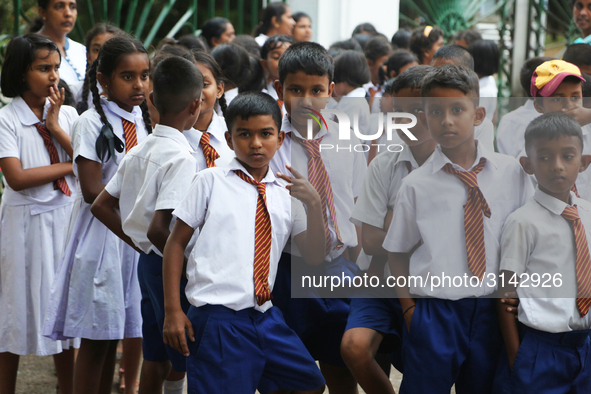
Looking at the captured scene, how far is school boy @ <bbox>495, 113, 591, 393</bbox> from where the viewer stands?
6.84ft

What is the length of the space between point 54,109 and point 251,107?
116cm

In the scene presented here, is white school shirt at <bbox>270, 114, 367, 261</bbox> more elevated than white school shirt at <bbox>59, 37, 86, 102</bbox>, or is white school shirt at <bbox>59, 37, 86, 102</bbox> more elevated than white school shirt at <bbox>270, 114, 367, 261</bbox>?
white school shirt at <bbox>59, 37, 86, 102</bbox>

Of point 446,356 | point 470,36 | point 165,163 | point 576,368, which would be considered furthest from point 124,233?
point 470,36

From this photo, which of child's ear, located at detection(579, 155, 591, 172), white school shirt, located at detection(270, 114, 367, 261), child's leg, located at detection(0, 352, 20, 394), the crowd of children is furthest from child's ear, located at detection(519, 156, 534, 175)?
child's leg, located at detection(0, 352, 20, 394)

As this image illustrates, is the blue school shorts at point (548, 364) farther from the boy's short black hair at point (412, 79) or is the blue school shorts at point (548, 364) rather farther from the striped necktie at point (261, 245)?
the boy's short black hair at point (412, 79)

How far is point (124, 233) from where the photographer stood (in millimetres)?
2373

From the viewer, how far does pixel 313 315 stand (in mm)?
2459

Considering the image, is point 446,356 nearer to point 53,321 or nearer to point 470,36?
point 53,321

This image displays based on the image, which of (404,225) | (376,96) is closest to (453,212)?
(404,225)

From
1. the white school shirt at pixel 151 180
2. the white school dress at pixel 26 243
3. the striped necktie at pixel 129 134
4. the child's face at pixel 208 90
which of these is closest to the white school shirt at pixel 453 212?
the white school shirt at pixel 151 180

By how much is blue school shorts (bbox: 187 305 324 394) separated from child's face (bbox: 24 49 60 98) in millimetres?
1385

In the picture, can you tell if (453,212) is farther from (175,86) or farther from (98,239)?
(98,239)

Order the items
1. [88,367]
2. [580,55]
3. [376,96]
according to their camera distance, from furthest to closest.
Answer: [376,96], [580,55], [88,367]

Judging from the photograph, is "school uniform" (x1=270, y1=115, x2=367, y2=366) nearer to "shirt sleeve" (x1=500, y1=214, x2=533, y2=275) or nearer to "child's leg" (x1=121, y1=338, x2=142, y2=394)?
"shirt sleeve" (x1=500, y1=214, x2=533, y2=275)
